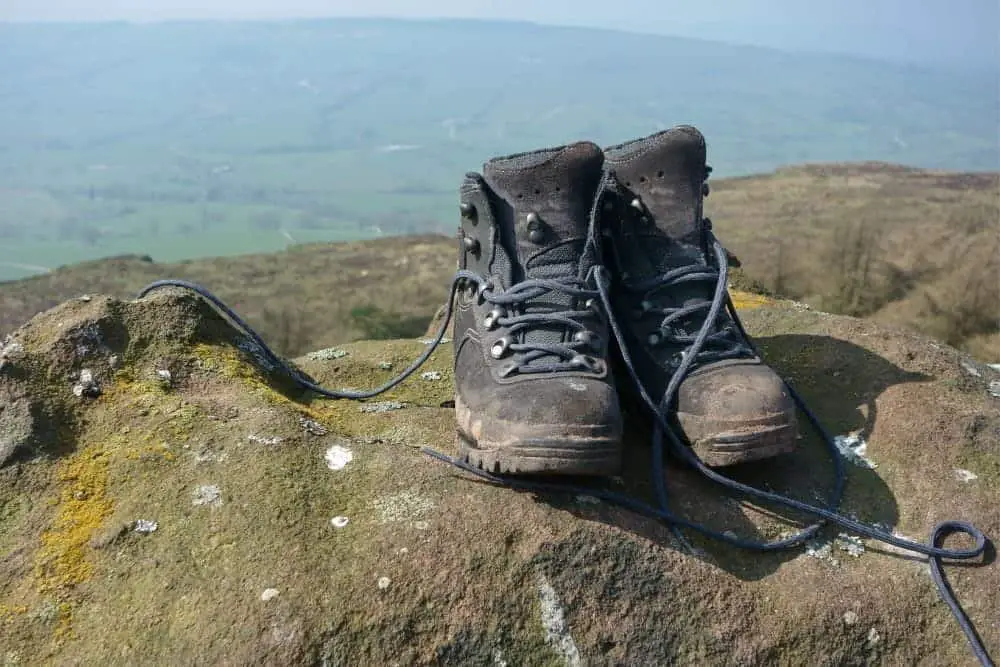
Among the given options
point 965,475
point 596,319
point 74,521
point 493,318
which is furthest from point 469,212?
point 965,475

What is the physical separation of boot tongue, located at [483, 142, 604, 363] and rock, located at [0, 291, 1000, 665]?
858mm

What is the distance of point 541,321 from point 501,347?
203mm

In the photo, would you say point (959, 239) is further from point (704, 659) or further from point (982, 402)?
point (704, 659)

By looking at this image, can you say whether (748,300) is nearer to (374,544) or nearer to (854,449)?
(854,449)

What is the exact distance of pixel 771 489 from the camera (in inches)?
131

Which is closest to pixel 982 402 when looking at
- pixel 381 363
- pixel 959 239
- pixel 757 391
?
pixel 757 391

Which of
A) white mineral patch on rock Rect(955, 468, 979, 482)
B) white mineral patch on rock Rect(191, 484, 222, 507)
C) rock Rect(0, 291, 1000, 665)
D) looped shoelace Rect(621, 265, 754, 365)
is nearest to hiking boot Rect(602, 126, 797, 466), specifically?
looped shoelace Rect(621, 265, 754, 365)

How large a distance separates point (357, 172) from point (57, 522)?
161184 mm

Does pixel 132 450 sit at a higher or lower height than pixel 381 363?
higher

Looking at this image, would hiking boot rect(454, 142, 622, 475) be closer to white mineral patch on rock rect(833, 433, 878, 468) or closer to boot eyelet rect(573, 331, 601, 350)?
boot eyelet rect(573, 331, 601, 350)

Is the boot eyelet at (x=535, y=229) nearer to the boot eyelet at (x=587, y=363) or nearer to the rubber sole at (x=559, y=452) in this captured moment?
the boot eyelet at (x=587, y=363)

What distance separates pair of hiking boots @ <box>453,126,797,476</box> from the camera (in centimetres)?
291

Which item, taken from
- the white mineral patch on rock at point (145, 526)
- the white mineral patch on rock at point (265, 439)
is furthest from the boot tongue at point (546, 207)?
the white mineral patch on rock at point (145, 526)

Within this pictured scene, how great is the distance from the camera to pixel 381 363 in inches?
186
